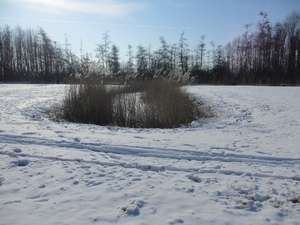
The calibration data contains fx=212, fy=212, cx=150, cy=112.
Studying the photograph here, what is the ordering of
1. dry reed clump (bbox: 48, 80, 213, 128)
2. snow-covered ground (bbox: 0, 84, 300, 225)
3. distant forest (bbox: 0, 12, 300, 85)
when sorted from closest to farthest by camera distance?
snow-covered ground (bbox: 0, 84, 300, 225) < dry reed clump (bbox: 48, 80, 213, 128) < distant forest (bbox: 0, 12, 300, 85)

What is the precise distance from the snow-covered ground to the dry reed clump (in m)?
2.60

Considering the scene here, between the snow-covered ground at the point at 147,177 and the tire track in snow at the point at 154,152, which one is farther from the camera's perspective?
the tire track in snow at the point at 154,152

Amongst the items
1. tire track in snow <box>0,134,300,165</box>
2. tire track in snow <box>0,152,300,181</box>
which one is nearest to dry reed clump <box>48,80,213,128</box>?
tire track in snow <box>0,134,300,165</box>

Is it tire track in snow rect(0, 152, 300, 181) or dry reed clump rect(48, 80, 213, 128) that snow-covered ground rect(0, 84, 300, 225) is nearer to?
tire track in snow rect(0, 152, 300, 181)

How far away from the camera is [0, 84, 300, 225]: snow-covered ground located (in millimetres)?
2338

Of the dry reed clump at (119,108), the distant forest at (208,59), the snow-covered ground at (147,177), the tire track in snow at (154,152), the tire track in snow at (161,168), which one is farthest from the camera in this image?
the distant forest at (208,59)

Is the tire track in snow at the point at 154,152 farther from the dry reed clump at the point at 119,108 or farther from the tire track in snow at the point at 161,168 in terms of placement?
the dry reed clump at the point at 119,108

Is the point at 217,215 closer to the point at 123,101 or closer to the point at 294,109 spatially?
the point at 123,101

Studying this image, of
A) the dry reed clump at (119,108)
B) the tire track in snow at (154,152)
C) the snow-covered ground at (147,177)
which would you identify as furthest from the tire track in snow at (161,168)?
the dry reed clump at (119,108)

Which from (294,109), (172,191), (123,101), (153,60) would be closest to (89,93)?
(123,101)

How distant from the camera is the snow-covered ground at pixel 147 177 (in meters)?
2.34

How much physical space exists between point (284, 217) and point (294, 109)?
7.66 m

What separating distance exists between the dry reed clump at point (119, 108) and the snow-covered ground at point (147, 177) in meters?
2.60

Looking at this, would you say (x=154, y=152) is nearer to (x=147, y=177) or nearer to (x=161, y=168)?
(x=161, y=168)
